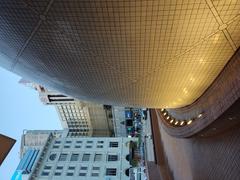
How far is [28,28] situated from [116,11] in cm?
139

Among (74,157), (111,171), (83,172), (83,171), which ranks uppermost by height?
(74,157)

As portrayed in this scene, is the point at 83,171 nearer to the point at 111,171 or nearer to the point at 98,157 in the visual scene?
the point at 98,157

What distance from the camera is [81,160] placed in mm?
33625

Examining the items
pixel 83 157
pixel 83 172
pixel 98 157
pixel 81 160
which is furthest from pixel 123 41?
pixel 83 157

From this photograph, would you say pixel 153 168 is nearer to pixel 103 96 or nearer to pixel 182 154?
pixel 182 154

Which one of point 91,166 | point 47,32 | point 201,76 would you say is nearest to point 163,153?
point 201,76

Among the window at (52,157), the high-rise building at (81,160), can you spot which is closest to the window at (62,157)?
the high-rise building at (81,160)

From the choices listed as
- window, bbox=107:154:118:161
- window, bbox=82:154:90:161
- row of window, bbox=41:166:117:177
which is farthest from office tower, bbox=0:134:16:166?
window, bbox=82:154:90:161

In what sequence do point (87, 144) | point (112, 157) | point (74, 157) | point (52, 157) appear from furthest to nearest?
point (87, 144) < point (74, 157) < point (112, 157) < point (52, 157)

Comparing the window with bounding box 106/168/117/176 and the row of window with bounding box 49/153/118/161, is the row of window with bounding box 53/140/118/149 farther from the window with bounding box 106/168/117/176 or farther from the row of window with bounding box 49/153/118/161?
the window with bounding box 106/168/117/176

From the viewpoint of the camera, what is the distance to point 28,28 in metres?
3.67

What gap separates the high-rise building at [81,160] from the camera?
3152 centimetres

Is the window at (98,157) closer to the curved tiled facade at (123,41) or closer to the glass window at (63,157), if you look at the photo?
the glass window at (63,157)

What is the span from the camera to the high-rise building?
3152cm
